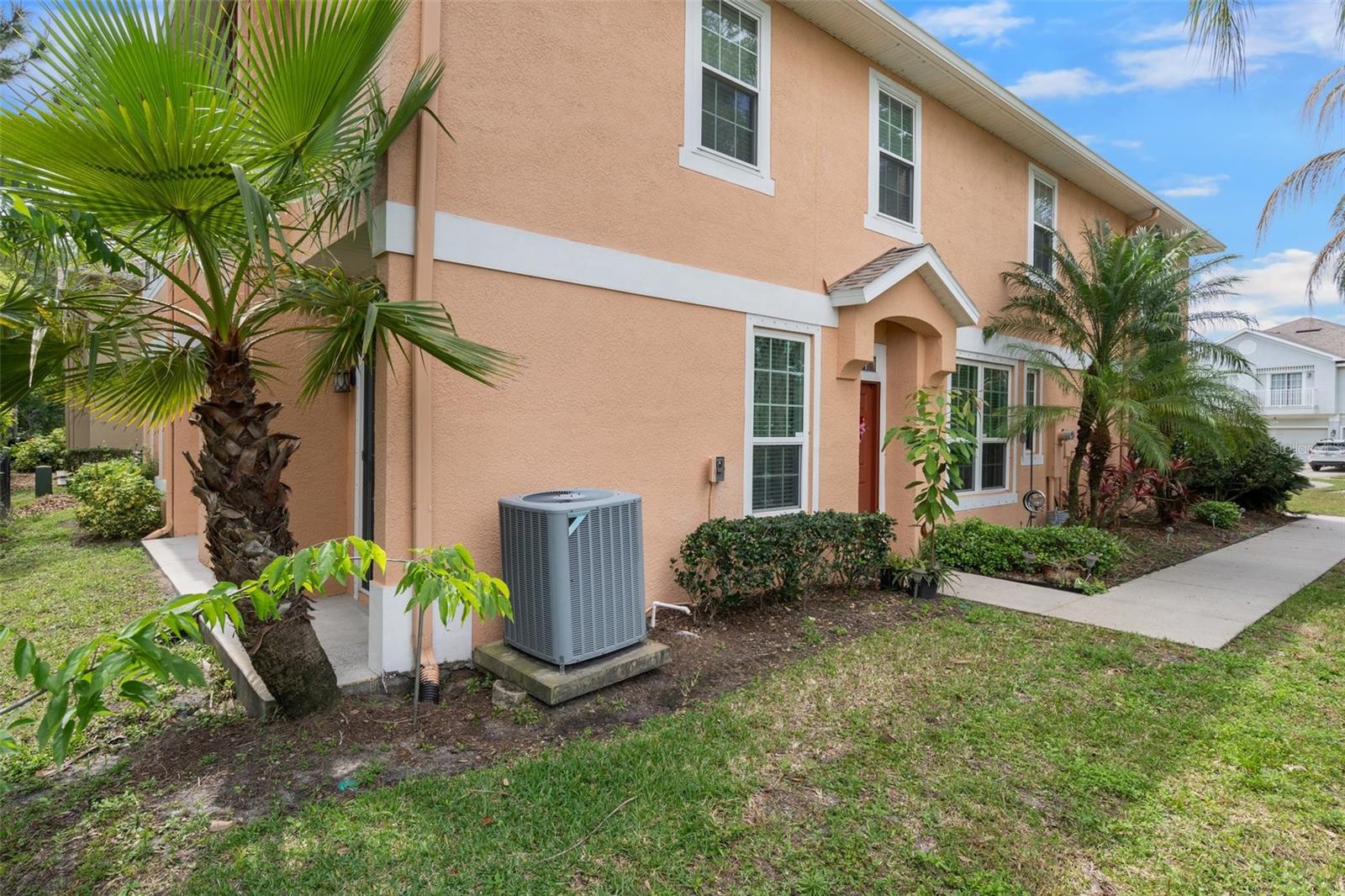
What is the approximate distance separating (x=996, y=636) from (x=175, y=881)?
5.75 meters

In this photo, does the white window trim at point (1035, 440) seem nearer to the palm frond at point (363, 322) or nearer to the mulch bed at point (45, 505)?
the palm frond at point (363, 322)

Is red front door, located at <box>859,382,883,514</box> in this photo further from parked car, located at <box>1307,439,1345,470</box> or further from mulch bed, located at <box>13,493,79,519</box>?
parked car, located at <box>1307,439,1345,470</box>

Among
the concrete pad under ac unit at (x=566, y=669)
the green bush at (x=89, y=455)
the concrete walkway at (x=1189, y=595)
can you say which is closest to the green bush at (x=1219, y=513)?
the concrete walkway at (x=1189, y=595)

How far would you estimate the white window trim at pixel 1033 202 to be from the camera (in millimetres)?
11008

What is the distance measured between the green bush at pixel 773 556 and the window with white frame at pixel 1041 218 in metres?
6.69

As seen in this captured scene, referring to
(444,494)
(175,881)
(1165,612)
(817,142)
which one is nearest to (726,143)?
(817,142)

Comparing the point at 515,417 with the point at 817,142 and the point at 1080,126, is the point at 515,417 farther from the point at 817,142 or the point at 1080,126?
the point at 1080,126

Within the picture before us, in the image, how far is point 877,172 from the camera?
27.7 feet

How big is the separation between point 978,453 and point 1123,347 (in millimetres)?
2705

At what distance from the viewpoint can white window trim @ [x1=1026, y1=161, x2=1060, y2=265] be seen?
11.0 metres

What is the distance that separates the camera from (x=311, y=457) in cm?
674

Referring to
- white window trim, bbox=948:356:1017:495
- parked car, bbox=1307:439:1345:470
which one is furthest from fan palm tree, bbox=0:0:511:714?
parked car, bbox=1307:439:1345:470

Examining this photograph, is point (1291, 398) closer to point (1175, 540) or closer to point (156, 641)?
point (1175, 540)

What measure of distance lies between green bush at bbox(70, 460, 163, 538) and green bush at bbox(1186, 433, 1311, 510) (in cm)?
1817
